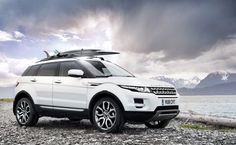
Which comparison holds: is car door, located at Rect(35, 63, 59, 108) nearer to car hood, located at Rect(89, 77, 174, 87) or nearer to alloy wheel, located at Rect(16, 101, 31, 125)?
Answer: alloy wheel, located at Rect(16, 101, 31, 125)

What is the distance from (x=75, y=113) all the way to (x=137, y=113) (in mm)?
2162

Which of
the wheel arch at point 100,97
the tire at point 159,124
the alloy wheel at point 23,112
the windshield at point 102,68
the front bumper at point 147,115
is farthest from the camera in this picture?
the alloy wheel at point 23,112

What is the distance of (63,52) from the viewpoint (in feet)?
43.7

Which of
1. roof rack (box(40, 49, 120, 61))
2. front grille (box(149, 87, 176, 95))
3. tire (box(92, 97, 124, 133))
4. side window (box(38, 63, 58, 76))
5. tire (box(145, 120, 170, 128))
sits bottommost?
tire (box(145, 120, 170, 128))

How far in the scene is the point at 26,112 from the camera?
13.4m

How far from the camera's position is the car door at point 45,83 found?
12.5 metres

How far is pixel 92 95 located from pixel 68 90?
3.26 feet

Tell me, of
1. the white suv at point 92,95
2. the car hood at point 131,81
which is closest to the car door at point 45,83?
the white suv at point 92,95

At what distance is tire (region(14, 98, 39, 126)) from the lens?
43.1ft

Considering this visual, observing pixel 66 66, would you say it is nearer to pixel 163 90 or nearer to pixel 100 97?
pixel 100 97

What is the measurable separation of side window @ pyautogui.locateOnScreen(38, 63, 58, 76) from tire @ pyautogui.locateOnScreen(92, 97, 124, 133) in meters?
2.33

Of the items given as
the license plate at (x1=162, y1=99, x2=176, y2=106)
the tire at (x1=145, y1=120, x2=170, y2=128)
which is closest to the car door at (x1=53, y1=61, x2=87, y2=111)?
the license plate at (x1=162, y1=99, x2=176, y2=106)

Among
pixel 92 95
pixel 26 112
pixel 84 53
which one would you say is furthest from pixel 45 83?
pixel 92 95

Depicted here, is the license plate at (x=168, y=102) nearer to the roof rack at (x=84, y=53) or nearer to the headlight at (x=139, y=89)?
the headlight at (x=139, y=89)
